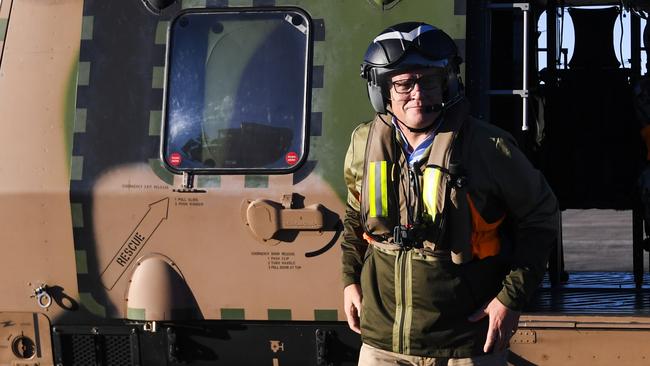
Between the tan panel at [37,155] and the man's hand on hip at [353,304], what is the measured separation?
1729 millimetres

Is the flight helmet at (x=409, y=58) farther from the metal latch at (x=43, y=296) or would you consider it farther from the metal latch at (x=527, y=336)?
the metal latch at (x=43, y=296)

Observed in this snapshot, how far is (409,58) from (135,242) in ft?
6.12

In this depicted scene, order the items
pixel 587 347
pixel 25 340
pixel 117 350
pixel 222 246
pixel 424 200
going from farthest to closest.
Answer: pixel 25 340, pixel 117 350, pixel 222 246, pixel 587 347, pixel 424 200

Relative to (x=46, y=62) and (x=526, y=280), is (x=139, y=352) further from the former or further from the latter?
(x=526, y=280)

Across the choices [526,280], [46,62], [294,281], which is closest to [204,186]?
[294,281]

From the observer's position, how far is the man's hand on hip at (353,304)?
149 inches

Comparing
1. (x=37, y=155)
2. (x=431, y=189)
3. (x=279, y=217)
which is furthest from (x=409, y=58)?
(x=37, y=155)

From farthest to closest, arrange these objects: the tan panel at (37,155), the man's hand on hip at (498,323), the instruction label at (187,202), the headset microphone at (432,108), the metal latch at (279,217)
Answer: the tan panel at (37,155) → the instruction label at (187,202) → the metal latch at (279,217) → the headset microphone at (432,108) → the man's hand on hip at (498,323)

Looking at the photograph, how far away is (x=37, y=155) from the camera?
511 cm

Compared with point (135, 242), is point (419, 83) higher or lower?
higher

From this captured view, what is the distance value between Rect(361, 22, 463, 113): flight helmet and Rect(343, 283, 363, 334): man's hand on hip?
593 mm

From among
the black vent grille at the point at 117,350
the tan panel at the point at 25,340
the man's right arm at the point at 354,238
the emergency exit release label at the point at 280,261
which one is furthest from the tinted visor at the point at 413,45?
the tan panel at the point at 25,340

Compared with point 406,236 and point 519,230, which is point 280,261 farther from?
point 519,230

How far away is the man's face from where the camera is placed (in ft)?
11.9
